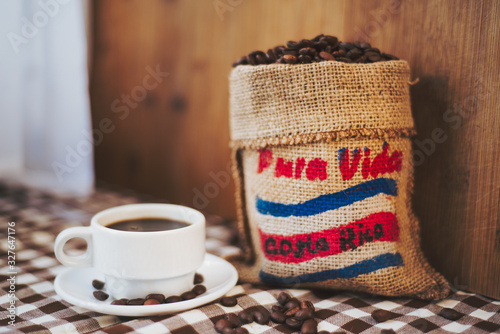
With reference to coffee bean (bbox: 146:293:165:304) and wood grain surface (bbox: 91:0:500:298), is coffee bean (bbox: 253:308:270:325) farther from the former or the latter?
wood grain surface (bbox: 91:0:500:298)

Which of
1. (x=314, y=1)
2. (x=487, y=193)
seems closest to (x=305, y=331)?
(x=487, y=193)

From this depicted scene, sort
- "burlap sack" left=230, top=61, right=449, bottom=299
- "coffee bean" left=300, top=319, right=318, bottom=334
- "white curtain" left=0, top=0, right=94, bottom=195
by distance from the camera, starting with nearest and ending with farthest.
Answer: "coffee bean" left=300, top=319, right=318, bottom=334 < "burlap sack" left=230, top=61, right=449, bottom=299 < "white curtain" left=0, top=0, right=94, bottom=195

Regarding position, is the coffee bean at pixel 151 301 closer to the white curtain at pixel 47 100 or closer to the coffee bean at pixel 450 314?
the coffee bean at pixel 450 314

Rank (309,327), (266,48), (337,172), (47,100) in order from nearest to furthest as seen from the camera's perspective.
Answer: (309,327), (337,172), (266,48), (47,100)

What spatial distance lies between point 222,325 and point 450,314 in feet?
1.12

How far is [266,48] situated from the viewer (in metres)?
1.09

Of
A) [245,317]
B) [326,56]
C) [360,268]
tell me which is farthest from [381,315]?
[326,56]

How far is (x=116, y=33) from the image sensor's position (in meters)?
1.50

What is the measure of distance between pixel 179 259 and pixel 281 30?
24.8 inches

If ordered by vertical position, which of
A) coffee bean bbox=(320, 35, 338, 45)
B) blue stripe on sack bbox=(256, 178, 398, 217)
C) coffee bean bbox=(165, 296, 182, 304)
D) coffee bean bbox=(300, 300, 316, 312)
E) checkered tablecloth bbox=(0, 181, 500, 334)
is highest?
coffee bean bbox=(320, 35, 338, 45)

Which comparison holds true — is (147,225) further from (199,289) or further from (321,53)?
(321,53)

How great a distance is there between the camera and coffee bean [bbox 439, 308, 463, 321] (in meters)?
0.67

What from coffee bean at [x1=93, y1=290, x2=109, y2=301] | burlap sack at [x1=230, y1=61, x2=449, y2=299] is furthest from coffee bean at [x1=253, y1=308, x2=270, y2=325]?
coffee bean at [x1=93, y1=290, x2=109, y2=301]

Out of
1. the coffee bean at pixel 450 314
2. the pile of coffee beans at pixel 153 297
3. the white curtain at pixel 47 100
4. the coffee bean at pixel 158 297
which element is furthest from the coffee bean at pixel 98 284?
the white curtain at pixel 47 100
